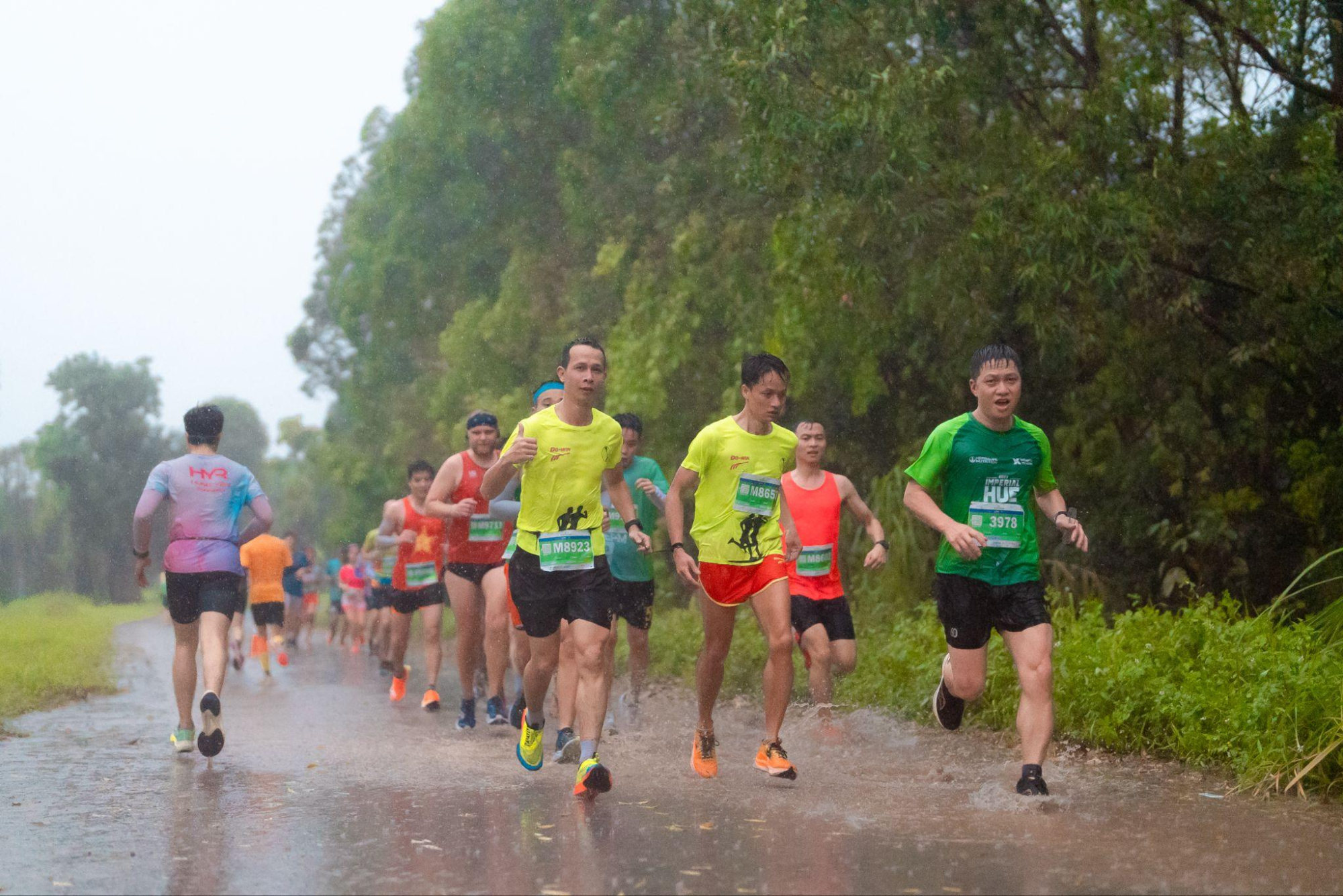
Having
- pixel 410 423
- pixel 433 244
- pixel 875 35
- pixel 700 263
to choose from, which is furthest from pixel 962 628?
pixel 410 423

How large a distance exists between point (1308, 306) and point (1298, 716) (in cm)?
509

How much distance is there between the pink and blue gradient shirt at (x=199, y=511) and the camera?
953 cm

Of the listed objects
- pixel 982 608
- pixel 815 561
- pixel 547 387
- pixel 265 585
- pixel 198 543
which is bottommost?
pixel 265 585

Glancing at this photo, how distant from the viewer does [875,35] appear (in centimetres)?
1305

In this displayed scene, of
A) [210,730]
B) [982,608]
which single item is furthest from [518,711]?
[982,608]

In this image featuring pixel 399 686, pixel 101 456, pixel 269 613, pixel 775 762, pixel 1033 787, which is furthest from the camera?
pixel 101 456

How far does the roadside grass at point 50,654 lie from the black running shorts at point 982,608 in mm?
6890

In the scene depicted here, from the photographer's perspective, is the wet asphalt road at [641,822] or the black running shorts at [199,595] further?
the black running shorts at [199,595]

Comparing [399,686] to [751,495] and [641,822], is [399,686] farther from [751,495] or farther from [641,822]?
[641,822]

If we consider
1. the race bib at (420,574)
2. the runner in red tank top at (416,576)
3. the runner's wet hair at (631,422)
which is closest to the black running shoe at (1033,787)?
the runner's wet hair at (631,422)

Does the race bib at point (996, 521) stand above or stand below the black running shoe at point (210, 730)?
above

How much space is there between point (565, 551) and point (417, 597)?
17.8 feet

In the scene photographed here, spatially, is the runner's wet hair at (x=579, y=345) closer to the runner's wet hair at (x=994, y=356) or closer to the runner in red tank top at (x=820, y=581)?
the runner's wet hair at (x=994, y=356)

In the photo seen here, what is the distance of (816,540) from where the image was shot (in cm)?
1034
